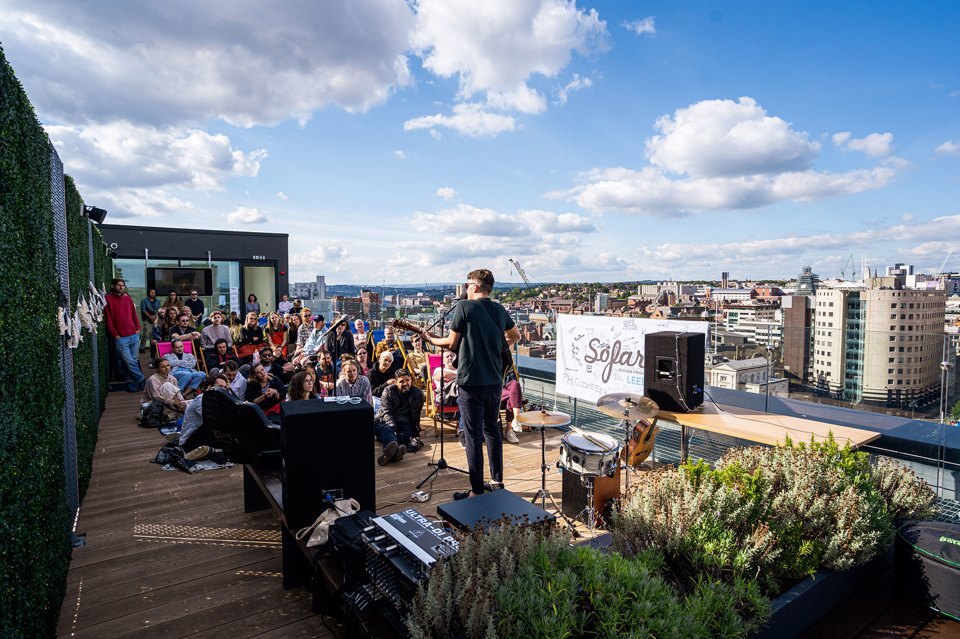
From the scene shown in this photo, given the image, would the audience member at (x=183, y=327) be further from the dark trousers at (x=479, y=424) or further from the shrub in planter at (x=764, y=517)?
the shrub in planter at (x=764, y=517)

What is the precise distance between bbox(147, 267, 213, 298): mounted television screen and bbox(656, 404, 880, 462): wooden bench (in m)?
15.8

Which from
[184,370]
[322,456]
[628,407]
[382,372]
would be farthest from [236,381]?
[628,407]

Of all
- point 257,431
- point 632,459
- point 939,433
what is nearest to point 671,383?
point 632,459

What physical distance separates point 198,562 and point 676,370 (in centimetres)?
388

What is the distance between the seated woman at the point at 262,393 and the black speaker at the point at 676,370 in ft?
13.9

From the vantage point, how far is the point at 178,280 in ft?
52.3

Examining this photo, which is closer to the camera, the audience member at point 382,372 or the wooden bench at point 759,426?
the wooden bench at point 759,426

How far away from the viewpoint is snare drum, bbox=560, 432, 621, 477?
3566 mm

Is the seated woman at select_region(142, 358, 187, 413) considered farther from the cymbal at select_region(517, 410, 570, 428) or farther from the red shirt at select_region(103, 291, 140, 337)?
the cymbal at select_region(517, 410, 570, 428)

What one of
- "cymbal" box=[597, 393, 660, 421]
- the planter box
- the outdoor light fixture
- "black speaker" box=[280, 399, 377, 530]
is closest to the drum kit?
"cymbal" box=[597, 393, 660, 421]

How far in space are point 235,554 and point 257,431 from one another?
0.82 meters

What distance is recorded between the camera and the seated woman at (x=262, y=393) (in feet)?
20.3

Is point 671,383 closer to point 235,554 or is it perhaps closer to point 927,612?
point 927,612

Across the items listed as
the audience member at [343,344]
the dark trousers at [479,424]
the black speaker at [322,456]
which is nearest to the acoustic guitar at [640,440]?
the dark trousers at [479,424]
